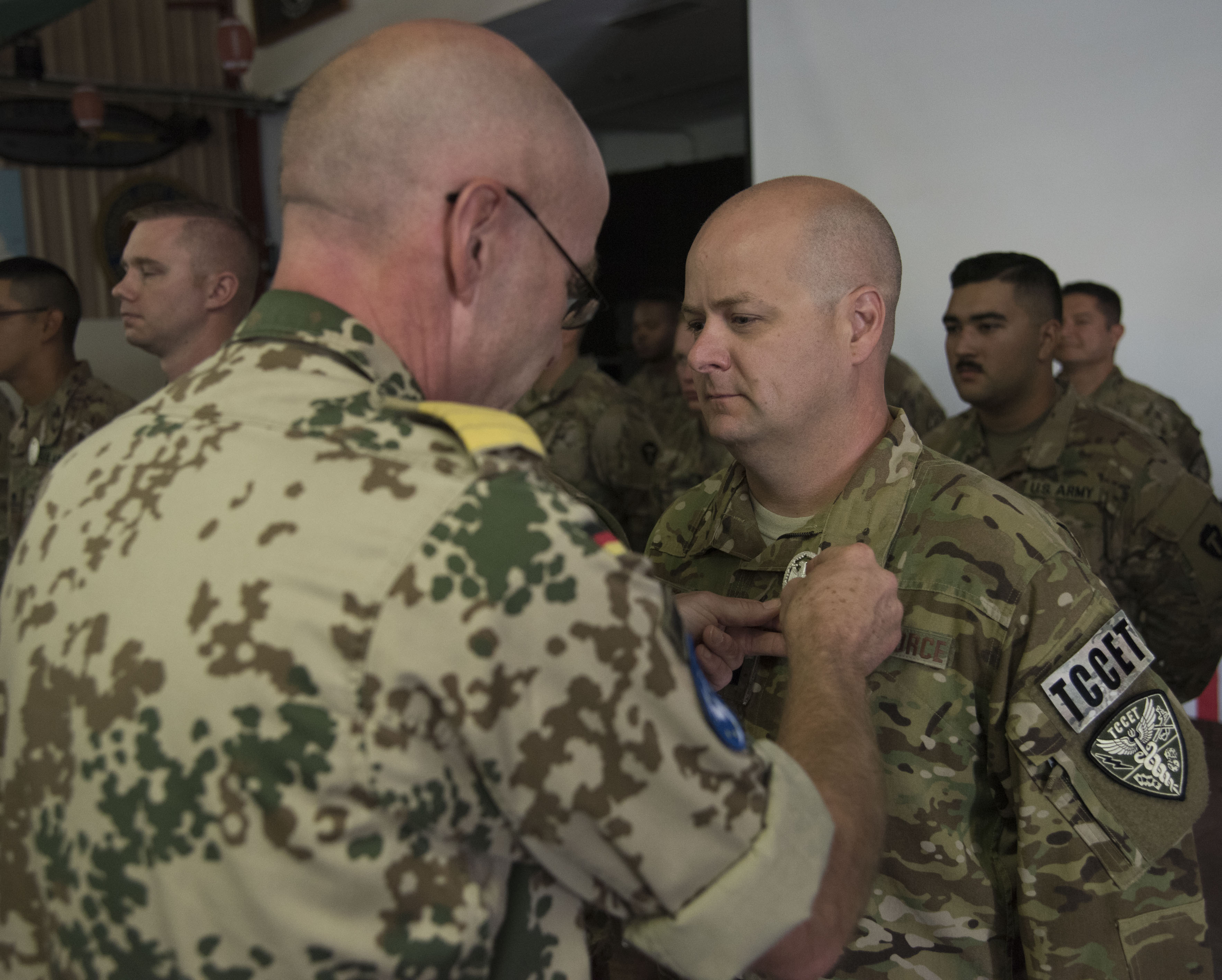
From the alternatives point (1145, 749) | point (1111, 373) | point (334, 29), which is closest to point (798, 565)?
point (1145, 749)

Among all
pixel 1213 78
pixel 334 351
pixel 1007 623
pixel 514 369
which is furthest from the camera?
pixel 1213 78

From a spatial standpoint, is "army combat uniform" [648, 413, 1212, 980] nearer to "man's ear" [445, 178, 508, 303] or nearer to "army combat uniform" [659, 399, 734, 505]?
"man's ear" [445, 178, 508, 303]

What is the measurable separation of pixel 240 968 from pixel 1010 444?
2957mm

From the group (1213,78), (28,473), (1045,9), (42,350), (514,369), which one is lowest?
(28,473)

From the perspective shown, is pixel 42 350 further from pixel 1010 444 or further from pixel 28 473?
pixel 1010 444

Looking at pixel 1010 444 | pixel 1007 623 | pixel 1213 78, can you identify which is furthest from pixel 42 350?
pixel 1213 78

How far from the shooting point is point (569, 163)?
0.91m

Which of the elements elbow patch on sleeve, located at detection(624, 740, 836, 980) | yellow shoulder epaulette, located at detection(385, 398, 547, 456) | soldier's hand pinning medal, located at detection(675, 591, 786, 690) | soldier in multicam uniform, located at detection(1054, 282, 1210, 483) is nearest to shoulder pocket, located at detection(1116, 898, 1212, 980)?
soldier's hand pinning medal, located at detection(675, 591, 786, 690)

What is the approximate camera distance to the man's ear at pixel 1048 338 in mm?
3180

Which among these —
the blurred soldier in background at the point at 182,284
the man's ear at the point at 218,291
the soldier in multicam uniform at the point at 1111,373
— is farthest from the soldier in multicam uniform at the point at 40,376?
the soldier in multicam uniform at the point at 1111,373

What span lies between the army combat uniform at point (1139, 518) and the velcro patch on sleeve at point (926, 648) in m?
1.83

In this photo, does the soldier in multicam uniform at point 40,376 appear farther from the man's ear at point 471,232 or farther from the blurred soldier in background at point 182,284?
the man's ear at point 471,232

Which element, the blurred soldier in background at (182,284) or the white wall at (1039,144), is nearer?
the blurred soldier in background at (182,284)

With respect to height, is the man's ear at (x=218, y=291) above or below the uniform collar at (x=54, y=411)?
above
